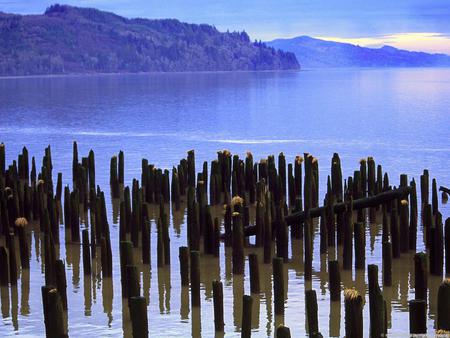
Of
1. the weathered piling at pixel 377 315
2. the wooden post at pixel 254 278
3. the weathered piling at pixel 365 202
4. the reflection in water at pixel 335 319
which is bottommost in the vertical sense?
the reflection in water at pixel 335 319

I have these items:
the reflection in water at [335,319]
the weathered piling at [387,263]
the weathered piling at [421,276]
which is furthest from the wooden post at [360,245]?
the weathered piling at [421,276]

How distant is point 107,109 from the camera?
87125 millimetres

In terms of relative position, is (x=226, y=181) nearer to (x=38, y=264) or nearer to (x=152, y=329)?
(x=38, y=264)

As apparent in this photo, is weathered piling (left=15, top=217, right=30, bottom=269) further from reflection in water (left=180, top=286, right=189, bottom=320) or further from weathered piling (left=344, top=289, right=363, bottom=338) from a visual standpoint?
weathered piling (left=344, top=289, right=363, bottom=338)

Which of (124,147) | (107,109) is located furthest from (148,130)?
(107,109)

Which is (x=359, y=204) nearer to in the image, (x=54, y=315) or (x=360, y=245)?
(x=360, y=245)

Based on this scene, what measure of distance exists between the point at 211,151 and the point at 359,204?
28.4m

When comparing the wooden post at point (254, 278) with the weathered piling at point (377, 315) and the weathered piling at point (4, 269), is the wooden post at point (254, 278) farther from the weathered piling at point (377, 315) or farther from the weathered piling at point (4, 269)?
the weathered piling at point (4, 269)

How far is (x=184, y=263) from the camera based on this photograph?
15133mm

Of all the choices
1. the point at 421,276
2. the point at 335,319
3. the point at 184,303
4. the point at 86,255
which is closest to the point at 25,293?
the point at 86,255

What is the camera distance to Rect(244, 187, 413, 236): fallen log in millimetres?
18484

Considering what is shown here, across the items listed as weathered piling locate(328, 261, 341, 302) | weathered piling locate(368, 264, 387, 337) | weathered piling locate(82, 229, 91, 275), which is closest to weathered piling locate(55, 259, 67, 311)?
weathered piling locate(82, 229, 91, 275)

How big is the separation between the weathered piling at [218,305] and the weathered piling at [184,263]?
169cm

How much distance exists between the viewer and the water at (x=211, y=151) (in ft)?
48.4
